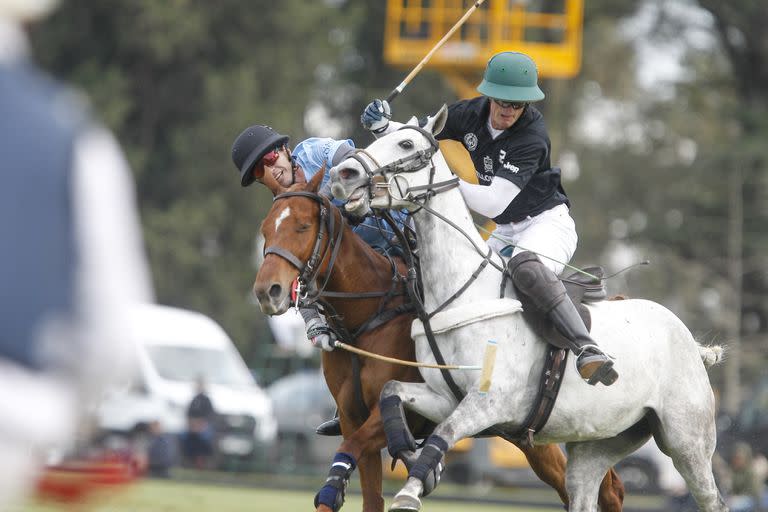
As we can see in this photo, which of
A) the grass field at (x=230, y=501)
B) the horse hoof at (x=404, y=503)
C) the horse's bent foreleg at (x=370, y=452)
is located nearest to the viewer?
the horse hoof at (x=404, y=503)

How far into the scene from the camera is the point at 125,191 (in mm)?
1905

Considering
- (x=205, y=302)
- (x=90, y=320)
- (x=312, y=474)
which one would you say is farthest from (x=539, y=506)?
(x=205, y=302)

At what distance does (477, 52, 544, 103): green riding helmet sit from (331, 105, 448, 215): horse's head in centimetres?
26

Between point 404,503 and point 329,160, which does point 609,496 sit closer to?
point 404,503

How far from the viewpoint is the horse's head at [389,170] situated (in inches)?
234

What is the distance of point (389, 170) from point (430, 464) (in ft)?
4.44

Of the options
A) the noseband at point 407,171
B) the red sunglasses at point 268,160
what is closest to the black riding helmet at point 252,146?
the red sunglasses at point 268,160

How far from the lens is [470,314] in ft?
20.1

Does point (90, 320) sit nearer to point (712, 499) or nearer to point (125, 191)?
point (125, 191)

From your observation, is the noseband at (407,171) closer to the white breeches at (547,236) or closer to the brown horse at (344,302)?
the brown horse at (344,302)

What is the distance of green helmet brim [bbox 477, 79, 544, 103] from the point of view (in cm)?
623

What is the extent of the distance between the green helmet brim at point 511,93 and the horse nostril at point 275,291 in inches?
53.6

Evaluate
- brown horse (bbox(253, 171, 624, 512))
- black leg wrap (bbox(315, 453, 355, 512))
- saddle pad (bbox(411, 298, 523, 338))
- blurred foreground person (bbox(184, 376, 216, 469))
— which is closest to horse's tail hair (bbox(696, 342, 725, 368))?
brown horse (bbox(253, 171, 624, 512))

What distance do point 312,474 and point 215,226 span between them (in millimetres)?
12587
